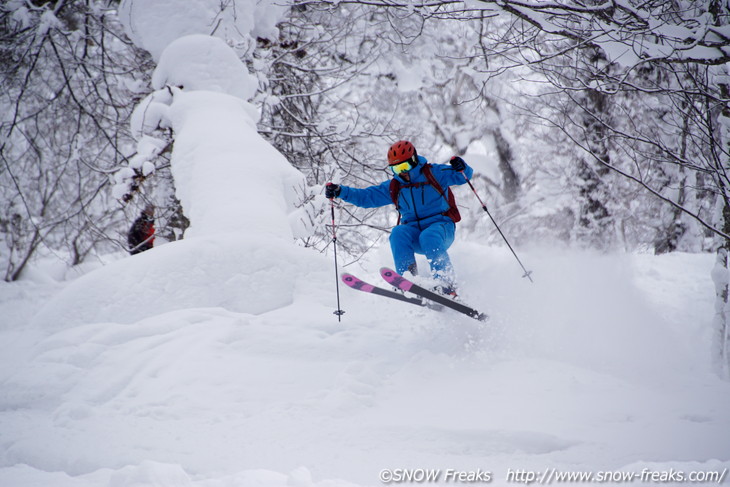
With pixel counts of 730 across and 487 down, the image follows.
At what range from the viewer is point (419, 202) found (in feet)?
15.7

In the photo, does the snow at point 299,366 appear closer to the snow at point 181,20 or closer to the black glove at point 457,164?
the black glove at point 457,164

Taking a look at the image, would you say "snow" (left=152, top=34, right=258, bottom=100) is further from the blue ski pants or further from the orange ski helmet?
the blue ski pants

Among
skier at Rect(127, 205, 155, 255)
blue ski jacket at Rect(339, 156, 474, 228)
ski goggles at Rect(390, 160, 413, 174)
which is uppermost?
skier at Rect(127, 205, 155, 255)

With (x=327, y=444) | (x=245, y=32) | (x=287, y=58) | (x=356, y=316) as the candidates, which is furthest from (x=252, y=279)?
(x=287, y=58)

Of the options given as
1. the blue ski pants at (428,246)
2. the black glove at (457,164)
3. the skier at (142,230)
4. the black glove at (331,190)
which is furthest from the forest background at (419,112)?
the blue ski pants at (428,246)

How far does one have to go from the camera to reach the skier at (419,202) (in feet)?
14.8

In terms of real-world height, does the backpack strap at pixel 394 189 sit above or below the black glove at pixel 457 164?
below

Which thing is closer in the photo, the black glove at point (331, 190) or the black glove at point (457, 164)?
the black glove at point (331, 190)

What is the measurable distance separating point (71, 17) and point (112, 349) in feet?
22.7

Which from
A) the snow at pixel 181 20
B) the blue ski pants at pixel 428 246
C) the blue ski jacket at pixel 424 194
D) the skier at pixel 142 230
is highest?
the snow at pixel 181 20

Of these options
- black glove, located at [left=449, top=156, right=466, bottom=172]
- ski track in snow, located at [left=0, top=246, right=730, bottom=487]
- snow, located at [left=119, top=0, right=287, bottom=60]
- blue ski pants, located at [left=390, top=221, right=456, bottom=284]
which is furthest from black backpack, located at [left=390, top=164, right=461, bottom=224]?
snow, located at [left=119, top=0, right=287, bottom=60]

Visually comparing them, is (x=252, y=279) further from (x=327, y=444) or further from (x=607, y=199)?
(x=607, y=199)

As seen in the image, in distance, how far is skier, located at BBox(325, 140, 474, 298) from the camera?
452cm

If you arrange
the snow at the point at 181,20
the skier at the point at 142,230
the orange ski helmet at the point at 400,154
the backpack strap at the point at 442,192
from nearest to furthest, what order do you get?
the orange ski helmet at the point at 400,154, the backpack strap at the point at 442,192, the snow at the point at 181,20, the skier at the point at 142,230
